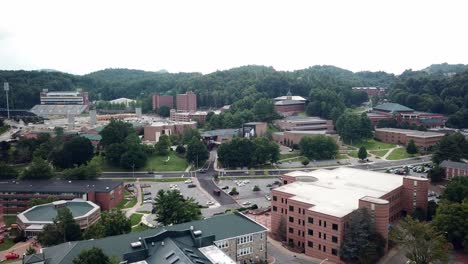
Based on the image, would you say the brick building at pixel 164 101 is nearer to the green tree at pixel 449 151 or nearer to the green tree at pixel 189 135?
the green tree at pixel 189 135

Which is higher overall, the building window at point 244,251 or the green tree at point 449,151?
the green tree at point 449,151

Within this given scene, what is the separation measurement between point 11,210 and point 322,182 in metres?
29.0

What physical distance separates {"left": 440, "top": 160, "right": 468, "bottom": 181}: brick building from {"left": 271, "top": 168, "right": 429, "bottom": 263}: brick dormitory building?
12.7 metres

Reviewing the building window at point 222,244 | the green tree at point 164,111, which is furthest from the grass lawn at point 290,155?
the green tree at point 164,111

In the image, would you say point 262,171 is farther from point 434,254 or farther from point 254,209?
point 434,254

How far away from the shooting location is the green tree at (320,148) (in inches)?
2368

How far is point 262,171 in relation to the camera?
54.4m

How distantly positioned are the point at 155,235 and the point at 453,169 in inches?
1439

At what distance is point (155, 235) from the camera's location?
24.4 metres

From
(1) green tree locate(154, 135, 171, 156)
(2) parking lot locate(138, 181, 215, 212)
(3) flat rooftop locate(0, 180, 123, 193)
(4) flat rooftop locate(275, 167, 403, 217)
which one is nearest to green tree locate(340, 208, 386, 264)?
(4) flat rooftop locate(275, 167, 403, 217)

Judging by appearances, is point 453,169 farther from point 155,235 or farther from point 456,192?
point 155,235

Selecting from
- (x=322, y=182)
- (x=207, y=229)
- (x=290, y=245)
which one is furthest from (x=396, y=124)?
(x=207, y=229)

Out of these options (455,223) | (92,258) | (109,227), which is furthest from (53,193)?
(455,223)

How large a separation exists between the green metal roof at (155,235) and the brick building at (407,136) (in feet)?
151
